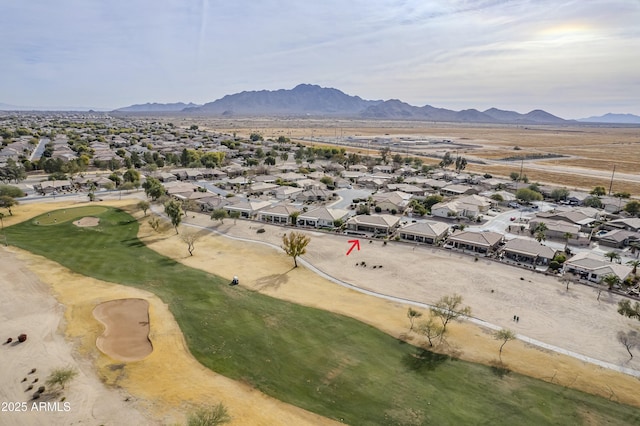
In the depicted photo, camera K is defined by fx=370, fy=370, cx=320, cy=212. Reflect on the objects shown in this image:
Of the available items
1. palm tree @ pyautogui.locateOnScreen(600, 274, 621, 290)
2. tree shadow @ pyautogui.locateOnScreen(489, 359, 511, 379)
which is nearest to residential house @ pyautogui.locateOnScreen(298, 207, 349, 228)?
palm tree @ pyautogui.locateOnScreen(600, 274, 621, 290)

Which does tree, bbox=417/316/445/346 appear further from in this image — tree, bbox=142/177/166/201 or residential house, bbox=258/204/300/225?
tree, bbox=142/177/166/201

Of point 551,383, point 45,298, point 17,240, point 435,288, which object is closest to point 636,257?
point 435,288

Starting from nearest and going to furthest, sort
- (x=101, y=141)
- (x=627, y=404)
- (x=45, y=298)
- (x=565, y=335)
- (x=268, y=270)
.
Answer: (x=627, y=404) < (x=565, y=335) < (x=45, y=298) < (x=268, y=270) < (x=101, y=141)

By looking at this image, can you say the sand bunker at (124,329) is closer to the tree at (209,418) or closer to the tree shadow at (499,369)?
the tree at (209,418)

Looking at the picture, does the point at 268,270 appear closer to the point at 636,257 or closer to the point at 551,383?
the point at 551,383

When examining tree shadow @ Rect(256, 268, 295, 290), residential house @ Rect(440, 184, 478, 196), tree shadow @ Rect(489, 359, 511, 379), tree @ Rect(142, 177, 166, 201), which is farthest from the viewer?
residential house @ Rect(440, 184, 478, 196)

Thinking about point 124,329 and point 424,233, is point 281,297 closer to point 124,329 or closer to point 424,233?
point 124,329

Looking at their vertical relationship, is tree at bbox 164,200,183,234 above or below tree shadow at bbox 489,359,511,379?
above
